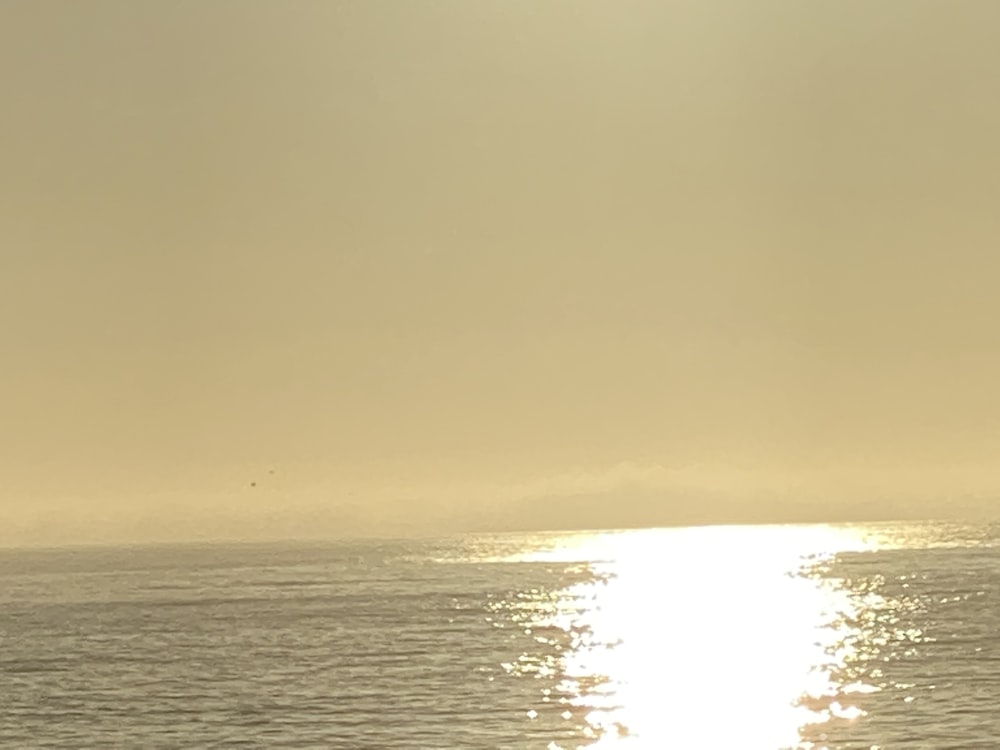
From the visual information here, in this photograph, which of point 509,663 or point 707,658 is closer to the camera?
point 509,663

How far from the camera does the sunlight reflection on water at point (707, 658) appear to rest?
2298cm

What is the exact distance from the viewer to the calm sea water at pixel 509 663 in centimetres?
2269

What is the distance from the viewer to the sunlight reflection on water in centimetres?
2298

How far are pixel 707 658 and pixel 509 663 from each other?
6.30 metres

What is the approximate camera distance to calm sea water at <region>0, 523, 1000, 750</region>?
22.7 m

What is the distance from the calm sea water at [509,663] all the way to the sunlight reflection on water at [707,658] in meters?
0.10

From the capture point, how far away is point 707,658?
34.9 m

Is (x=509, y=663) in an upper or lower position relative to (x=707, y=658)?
upper

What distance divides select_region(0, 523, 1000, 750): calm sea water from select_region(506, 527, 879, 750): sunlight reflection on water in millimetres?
97

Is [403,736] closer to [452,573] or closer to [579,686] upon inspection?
[579,686]

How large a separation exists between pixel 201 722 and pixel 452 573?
58.2 metres

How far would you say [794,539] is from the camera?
493ft

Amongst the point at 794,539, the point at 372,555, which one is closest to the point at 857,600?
the point at 372,555

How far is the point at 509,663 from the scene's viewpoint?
31.1 m
